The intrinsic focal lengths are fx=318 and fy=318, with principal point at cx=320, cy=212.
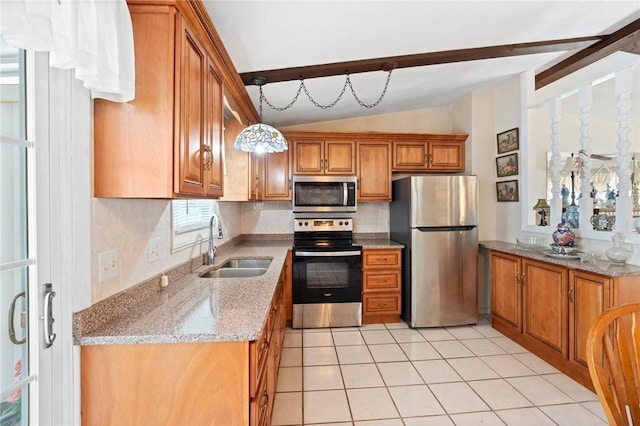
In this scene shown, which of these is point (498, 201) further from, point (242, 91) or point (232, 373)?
point (232, 373)

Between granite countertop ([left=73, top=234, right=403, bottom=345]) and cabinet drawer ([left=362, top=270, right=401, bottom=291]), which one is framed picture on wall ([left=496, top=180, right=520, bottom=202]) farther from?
granite countertop ([left=73, top=234, right=403, bottom=345])

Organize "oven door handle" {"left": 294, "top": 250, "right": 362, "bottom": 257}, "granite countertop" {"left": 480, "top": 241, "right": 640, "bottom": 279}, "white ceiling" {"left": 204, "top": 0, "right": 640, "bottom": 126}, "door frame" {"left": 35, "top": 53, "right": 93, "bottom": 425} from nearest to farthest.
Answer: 1. "door frame" {"left": 35, "top": 53, "right": 93, "bottom": 425}
2. "white ceiling" {"left": 204, "top": 0, "right": 640, "bottom": 126}
3. "granite countertop" {"left": 480, "top": 241, "right": 640, "bottom": 279}
4. "oven door handle" {"left": 294, "top": 250, "right": 362, "bottom": 257}

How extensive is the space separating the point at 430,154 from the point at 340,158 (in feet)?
3.64

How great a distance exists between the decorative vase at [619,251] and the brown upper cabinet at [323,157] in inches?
92.7

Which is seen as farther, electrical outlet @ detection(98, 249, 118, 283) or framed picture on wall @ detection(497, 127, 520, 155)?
framed picture on wall @ detection(497, 127, 520, 155)

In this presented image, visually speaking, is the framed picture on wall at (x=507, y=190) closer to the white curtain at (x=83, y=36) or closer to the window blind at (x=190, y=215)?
the window blind at (x=190, y=215)

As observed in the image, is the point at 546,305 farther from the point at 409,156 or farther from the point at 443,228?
the point at 409,156

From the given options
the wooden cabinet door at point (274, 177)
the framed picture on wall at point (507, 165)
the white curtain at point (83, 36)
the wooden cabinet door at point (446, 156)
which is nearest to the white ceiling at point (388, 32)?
the wooden cabinet door at point (274, 177)

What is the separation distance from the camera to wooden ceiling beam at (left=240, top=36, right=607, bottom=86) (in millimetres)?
2404

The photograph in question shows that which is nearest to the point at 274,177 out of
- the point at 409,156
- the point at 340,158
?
the point at 340,158

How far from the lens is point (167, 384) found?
45.5 inches

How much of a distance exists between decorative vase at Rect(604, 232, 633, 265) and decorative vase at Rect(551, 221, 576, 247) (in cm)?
30

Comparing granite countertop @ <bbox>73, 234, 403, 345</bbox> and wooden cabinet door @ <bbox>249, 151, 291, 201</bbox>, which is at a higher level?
wooden cabinet door @ <bbox>249, 151, 291, 201</bbox>

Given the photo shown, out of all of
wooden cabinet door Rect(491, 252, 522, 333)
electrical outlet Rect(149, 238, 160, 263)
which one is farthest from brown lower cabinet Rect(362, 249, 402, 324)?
electrical outlet Rect(149, 238, 160, 263)
